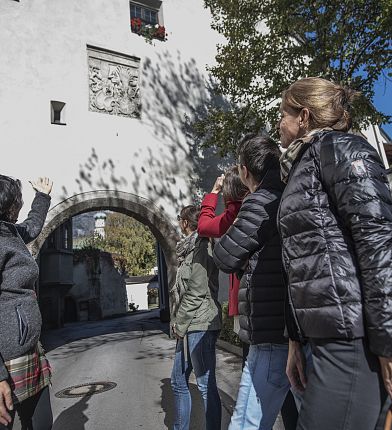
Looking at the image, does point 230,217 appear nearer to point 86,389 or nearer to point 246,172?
point 246,172

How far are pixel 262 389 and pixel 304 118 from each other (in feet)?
4.08

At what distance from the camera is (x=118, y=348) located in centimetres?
950

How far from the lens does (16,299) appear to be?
2016 mm

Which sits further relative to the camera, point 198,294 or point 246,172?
point 198,294

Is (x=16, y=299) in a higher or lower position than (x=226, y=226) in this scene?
lower

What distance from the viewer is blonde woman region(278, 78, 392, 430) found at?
4.19ft

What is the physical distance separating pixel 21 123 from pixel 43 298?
44.3 ft

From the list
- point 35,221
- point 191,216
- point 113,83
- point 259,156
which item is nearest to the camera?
point 259,156

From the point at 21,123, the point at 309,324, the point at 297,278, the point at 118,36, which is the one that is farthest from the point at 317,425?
the point at 118,36

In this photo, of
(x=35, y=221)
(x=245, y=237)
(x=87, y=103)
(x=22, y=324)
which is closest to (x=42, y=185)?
(x=35, y=221)

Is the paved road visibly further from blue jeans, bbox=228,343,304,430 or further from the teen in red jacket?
blue jeans, bbox=228,343,304,430

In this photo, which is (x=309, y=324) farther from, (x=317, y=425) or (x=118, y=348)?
(x=118, y=348)

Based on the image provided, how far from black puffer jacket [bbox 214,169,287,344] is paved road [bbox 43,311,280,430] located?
2124 millimetres

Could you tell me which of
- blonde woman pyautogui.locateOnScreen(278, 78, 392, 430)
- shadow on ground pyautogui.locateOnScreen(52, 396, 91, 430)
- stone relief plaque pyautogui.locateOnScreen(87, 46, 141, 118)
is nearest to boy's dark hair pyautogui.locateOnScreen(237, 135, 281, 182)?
blonde woman pyautogui.locateOnScreen(278, 78, 392, 430)
